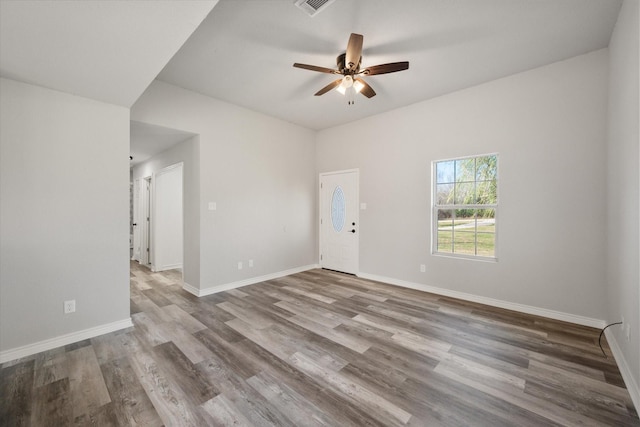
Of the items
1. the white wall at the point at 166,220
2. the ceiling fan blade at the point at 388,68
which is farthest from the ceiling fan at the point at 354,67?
the white wall at the point at 166,220

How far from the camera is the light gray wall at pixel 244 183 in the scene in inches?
147

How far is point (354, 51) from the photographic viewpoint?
94.7 inches

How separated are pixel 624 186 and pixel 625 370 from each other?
1.46 meters

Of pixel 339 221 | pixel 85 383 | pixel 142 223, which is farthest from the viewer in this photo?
pixel 142 223

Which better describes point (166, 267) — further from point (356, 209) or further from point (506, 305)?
point (506, 305)

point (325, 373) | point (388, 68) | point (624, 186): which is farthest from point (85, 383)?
point (624, 186)

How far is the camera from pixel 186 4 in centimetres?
148

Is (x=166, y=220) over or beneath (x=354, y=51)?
beneath

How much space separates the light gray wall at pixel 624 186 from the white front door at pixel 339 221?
326cm

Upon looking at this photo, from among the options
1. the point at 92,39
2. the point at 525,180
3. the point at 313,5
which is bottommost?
the point at 525,180

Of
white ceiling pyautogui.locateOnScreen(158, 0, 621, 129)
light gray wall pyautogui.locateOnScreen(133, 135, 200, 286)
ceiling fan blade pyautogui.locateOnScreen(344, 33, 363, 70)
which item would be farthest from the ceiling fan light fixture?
light gray wall pyautogui.locateOnScreen(133, 135, 200, 286)

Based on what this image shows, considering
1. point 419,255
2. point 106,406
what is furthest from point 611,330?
point 106,406

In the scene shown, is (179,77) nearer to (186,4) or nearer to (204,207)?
(204,207)

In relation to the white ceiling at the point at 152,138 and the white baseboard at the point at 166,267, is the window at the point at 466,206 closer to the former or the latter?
the white ceiling at the point at 152,138
